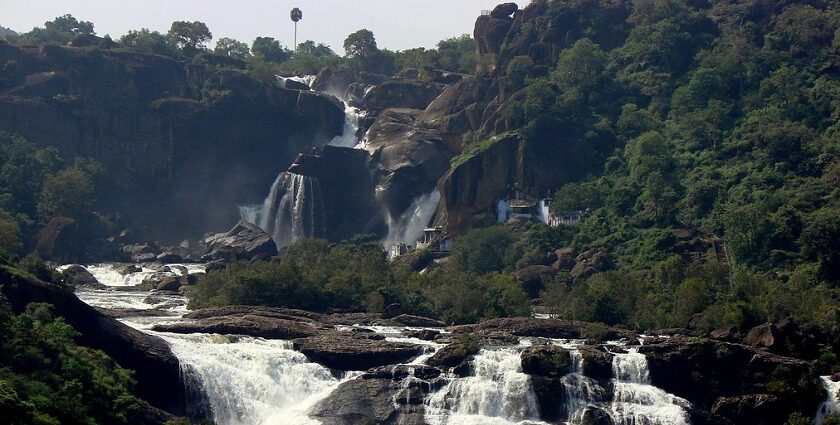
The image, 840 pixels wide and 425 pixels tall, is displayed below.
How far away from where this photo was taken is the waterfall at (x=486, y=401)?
72.6m

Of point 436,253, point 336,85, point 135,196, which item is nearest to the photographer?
point 436,253

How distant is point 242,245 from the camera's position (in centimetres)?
12300

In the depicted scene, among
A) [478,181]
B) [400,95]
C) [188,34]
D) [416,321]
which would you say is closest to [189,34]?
[188,34]

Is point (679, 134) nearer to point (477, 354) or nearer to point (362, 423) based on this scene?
point (477, 354)

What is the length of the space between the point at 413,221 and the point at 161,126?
99.4 feet

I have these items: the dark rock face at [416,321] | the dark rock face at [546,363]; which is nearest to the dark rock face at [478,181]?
the dark rock face at [416,321]

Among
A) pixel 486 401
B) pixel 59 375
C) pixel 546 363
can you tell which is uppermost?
pixel 546 363

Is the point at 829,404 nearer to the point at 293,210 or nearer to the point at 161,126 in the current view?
the point at 293,210

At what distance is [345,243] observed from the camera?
128 metres

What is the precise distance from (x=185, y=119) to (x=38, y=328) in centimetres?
8655

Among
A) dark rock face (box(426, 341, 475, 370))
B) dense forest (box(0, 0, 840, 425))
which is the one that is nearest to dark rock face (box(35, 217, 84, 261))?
dense forest (box(0, 0, 840, 425))

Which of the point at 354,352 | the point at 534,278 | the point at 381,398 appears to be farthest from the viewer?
the point at 534,278

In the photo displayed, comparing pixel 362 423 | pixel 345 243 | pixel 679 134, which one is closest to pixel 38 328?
pixel 362 423

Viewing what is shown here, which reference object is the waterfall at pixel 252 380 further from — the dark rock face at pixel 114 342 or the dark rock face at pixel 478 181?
the dark rock face at pixel 478 181
